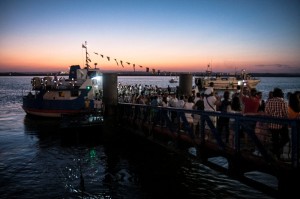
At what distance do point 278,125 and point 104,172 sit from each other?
367 inches

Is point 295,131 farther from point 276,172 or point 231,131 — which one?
point 231,131

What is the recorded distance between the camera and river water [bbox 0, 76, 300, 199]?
11711 millimetres

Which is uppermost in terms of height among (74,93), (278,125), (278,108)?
(278,108)

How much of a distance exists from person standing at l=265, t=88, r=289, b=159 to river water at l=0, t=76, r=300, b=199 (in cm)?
470

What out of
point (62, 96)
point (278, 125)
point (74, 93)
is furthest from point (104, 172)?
point (62, 96)

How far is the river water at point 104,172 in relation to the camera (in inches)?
461

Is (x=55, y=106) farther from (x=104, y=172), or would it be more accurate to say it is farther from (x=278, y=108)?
(x=278, y=108)

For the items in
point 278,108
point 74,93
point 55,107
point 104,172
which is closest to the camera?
point 278,108

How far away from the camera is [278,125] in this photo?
7211 millimetres

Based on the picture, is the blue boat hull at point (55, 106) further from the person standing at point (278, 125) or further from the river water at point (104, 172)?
the person standing at point (278, 125)

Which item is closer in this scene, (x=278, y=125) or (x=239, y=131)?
(x=278, y=125)

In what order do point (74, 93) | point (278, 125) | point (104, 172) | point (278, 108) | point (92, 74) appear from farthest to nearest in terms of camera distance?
1. point (92, 74)
2. point (74, 93)
3. point (104, 172)
4. point (278, 108)
5. point (278, 125)

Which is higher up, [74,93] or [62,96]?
[74,93]

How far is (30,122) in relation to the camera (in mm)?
30516
